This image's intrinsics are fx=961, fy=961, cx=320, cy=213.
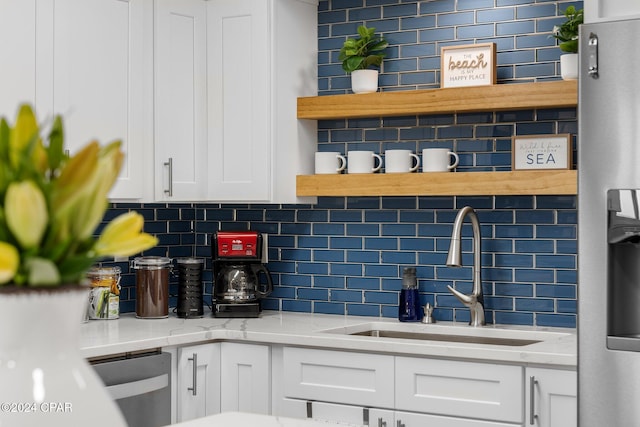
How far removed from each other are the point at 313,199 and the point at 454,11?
3.21 feet

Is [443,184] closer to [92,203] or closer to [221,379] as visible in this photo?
[221,379]

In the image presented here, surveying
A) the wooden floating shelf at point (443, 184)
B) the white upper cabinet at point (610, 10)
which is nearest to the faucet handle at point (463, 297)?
the wooden floating shelf at point (443, 184)

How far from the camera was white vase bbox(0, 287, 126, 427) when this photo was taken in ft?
2.91

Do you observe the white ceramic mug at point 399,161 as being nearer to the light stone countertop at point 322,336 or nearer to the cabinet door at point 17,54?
the light stone countertop at point 322,336

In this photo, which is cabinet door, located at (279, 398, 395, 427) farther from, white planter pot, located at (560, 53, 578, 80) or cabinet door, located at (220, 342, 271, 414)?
white planter pot, located at (560, 53, 578, 80)

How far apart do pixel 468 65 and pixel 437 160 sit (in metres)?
0.39

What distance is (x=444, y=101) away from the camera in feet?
12.1

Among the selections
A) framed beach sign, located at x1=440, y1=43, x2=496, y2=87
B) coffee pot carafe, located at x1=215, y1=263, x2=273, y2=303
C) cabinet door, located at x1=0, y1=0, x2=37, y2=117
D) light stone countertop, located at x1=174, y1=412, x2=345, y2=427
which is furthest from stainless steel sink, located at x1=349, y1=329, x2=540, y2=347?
light stone countertop, located at x1=174, y1=412, x2=345, y2=427

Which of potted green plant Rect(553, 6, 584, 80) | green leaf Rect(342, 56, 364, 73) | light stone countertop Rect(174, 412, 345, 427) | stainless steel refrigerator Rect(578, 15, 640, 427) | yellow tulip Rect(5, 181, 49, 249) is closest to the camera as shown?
yellow tulip Rect(5, 181, 49, 249)

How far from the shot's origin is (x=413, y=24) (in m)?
3.97

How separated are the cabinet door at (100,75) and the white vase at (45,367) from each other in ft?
8.62

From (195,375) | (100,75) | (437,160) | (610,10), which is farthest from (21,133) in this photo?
(437,160)

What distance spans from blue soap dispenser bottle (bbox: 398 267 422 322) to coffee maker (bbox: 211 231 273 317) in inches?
22.1

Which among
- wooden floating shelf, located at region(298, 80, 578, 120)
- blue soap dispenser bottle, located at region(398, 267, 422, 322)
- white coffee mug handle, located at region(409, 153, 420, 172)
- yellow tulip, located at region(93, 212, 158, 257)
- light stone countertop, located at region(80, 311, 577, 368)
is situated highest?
wooden floating shelf, located at region(298, 80, 578, 120)
